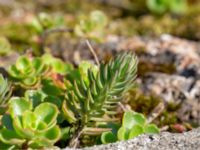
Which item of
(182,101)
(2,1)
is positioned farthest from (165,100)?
(2,1)

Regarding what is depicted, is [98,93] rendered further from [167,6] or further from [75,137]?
[167,6]

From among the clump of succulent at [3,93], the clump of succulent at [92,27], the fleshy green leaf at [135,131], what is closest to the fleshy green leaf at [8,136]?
the clump of succulent at [3,93]

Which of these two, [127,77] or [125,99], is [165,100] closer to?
[125,99]

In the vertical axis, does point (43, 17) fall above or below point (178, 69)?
above

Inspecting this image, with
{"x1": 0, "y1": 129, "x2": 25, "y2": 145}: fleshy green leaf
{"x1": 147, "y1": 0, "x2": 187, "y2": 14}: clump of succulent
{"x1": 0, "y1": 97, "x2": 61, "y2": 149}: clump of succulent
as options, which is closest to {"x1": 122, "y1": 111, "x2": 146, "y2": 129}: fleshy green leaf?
{"x1": 0, "y1": 97, "x2": 61, "y2": 149}: clump of succulent

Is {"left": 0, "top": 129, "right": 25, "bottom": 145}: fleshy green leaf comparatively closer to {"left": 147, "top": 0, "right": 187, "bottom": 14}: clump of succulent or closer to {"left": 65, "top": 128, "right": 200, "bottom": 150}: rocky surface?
{"left": 65, "top": 128, "right": 200, "bottom": 150}: rocky surface

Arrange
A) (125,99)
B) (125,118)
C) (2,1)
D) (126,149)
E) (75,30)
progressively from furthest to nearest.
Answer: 1. (2,1)
2. (75,30)
3. (125,99)
4. (125,118)
5. (126,149)

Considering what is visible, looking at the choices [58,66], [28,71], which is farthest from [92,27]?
[28,71]
